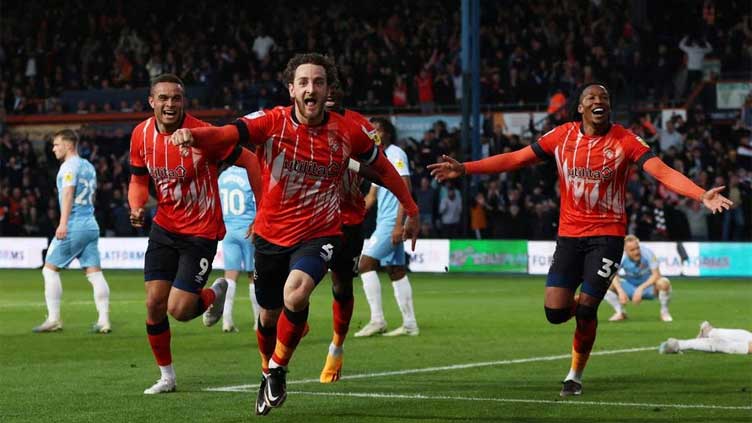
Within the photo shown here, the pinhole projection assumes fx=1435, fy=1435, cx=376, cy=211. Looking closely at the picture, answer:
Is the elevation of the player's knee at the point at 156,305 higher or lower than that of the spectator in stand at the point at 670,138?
lower

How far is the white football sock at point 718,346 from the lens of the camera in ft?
44.3

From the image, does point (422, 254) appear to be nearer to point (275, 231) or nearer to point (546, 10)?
point (546, 10)

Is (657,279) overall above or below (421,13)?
below

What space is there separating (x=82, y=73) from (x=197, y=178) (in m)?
33.2

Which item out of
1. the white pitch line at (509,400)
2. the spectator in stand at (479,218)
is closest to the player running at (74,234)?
the white pitch line at (509,400)

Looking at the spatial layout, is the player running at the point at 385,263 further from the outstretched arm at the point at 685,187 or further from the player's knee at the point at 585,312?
the outstretched arm at the point at 685,187

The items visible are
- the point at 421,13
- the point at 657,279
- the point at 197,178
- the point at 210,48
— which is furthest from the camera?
the point at 210,48

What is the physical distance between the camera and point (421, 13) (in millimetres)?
40156

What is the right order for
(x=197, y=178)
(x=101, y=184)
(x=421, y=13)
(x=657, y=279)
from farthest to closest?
(x=421, y=13) < (x=101, y=184) < (x=657, y=279) < (x=197, y=178)

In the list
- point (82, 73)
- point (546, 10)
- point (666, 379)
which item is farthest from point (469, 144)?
point (666, 379)

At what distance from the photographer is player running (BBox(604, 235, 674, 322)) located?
1927 cm

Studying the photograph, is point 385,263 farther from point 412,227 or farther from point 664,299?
point 412,227

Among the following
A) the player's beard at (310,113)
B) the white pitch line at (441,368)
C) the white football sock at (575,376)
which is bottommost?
the white pitch line at (441,368)

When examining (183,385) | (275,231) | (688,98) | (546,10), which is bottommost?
(183,385)
